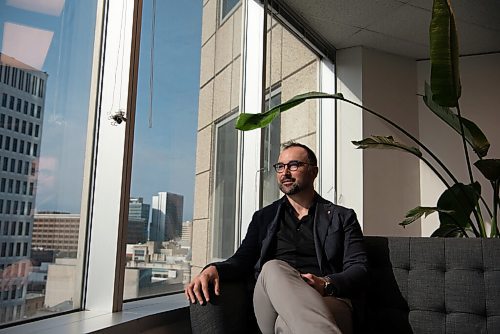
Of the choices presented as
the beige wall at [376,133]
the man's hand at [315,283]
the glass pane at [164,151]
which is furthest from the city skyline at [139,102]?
the beige wall at [376,133]

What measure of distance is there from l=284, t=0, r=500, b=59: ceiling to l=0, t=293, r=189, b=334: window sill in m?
2.73

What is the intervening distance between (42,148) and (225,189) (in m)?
1.68

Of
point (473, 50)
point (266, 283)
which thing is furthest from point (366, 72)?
point (266, 283)

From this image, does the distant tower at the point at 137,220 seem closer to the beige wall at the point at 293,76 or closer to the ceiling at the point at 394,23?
the beige wall at the point at 293,76

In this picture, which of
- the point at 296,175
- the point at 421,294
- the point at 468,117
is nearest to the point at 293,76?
the point at 468,117

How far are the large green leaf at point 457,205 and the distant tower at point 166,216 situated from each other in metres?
1.36

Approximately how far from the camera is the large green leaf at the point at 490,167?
2.17 meters

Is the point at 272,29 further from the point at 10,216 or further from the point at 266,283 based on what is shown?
the point at 10,216

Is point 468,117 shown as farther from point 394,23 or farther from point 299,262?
point 299,262

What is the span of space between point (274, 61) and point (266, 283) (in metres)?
2.48

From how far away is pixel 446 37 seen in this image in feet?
7.03

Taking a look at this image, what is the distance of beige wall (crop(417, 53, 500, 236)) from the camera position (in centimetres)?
493

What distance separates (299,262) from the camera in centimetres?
232

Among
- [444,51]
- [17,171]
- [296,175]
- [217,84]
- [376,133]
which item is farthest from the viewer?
[376,133]
